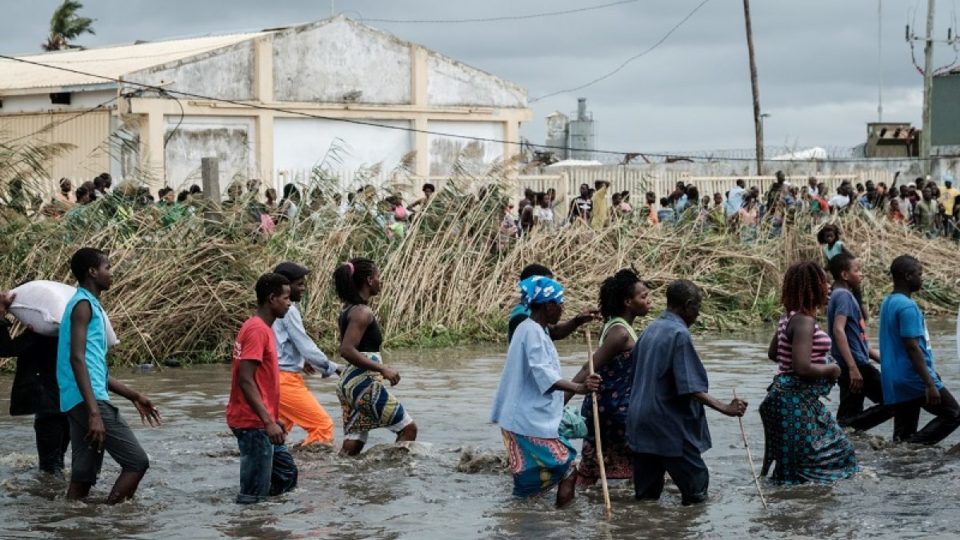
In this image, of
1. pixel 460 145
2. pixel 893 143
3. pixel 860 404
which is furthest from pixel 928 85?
pixel 860 404

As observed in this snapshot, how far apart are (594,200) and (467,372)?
24.1 ft

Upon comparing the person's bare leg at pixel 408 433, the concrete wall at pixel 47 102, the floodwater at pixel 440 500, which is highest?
the concrete wall at pixel 47 102

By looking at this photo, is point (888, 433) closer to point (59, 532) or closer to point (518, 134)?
point (59, 532)

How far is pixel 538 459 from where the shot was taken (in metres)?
8.71

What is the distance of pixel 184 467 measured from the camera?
10.7 metres

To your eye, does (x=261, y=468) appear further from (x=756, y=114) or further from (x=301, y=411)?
(x=756, y=114)

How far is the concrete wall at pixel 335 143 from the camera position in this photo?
104ft

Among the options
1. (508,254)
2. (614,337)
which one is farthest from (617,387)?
(508,254)

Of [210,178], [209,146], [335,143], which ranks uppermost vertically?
[335,143]

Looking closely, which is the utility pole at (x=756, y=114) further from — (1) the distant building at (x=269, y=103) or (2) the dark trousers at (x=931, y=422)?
(2) the dark trousers at (x=931, y=422)

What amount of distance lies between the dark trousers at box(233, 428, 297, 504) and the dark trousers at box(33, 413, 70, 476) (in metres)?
1.49

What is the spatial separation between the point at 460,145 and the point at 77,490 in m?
26.2

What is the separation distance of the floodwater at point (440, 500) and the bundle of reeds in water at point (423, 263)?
3.82 meters

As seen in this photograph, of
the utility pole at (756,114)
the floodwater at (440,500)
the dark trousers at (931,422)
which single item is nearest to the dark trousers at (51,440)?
the floodwater at (440,500)
